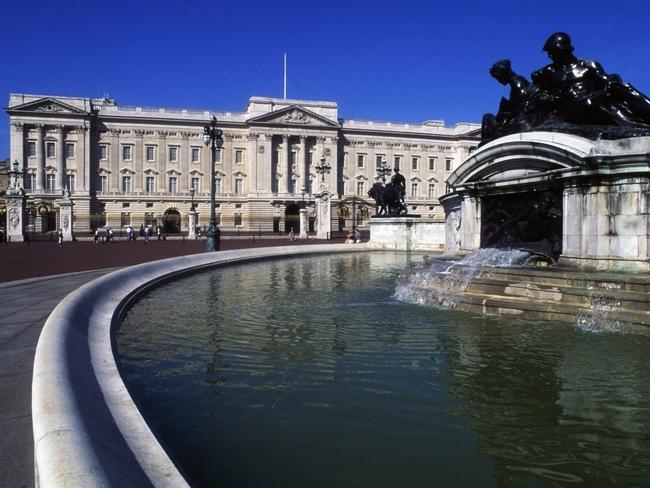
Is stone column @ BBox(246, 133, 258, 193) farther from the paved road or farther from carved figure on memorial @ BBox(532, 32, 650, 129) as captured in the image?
the paved road

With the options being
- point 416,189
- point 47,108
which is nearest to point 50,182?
point 47,108

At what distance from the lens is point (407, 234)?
31.0 metres

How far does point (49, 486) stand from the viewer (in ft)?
6.83

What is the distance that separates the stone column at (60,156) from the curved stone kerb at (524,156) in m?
72.1

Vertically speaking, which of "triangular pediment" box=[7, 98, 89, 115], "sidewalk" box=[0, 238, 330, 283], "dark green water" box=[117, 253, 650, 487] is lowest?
"dark green water" box=[117, 253, 650, 487]

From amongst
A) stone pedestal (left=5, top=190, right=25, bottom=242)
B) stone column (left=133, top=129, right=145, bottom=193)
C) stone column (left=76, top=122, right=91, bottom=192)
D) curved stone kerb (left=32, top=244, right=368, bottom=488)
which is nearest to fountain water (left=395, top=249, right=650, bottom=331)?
curved stone kerb (left=32, top=244, right=368, bottom=488)

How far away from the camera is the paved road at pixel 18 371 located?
9.18ft

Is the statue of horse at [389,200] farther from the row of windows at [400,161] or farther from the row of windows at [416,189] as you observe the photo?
the row of windows at [400,161]

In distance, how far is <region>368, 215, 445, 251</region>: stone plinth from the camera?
97.0 feet

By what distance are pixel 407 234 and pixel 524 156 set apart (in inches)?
832

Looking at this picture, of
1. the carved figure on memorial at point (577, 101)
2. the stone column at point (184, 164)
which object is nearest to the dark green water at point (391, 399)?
the carved figure on memorial at point (577, 101)

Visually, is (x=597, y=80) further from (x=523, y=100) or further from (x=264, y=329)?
(x=264, y=329)

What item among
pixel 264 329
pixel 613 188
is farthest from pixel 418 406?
pixel 613 188

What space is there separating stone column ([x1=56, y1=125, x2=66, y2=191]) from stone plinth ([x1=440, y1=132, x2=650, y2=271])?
73755 millimetres
